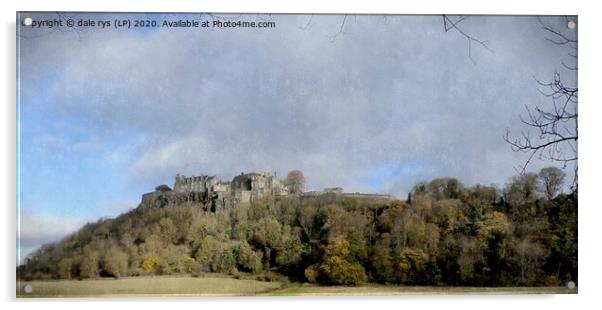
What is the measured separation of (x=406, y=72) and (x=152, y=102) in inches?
75.3

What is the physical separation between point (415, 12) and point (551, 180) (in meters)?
1.62

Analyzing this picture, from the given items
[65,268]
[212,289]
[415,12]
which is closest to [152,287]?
[212,289]

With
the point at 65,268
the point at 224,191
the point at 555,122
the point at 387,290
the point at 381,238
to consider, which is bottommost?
the point at 387,290

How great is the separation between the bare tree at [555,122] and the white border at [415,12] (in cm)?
7

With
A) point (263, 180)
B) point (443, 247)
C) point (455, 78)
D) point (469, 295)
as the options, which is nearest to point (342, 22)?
point (455, 78)

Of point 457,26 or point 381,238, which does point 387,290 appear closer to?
point 381,238

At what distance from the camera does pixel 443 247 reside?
517 cm

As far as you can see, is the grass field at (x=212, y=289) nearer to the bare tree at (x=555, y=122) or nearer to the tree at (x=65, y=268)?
the tree at (x=65, y=268)

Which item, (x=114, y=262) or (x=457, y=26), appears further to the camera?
(x=457, y=26)

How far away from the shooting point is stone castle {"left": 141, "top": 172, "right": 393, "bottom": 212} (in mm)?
5133

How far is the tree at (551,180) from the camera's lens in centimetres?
520

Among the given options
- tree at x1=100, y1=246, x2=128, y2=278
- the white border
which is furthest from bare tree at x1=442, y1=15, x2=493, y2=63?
tree at x1=100, y1=246, x2=128, y2=278

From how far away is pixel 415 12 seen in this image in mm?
5188

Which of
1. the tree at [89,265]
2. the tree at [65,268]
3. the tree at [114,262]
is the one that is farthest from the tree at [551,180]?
the tree at [65,268]
